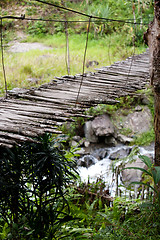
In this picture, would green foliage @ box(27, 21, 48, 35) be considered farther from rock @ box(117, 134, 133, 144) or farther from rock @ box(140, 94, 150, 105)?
rock @ box(117, 134, 133, 144)

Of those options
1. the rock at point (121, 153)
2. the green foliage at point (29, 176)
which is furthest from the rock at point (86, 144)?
the green foliage at point (29, 176)

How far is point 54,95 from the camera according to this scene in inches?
99.3

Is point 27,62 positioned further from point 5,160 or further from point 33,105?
point 5,160

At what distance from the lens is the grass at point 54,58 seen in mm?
6205

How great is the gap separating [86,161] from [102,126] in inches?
34.3

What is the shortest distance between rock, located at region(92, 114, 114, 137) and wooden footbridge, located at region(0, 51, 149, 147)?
178cm

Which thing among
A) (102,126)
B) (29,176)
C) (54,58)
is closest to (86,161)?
(102,126)

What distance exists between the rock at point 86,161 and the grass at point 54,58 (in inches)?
63.7

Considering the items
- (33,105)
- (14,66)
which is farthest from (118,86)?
(14,66)

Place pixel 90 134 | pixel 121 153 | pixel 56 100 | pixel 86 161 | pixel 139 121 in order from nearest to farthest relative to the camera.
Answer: pixel 56 100 < pixel 86 161 < pixel 121 153 < pixel 90 134 < pixel 139 121

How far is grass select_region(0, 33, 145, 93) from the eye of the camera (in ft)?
20.4

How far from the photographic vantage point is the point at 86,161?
4.94 m

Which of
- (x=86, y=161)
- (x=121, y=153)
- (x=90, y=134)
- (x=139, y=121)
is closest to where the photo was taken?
(x=86, y=161)

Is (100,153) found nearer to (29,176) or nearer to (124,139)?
(124,139)
